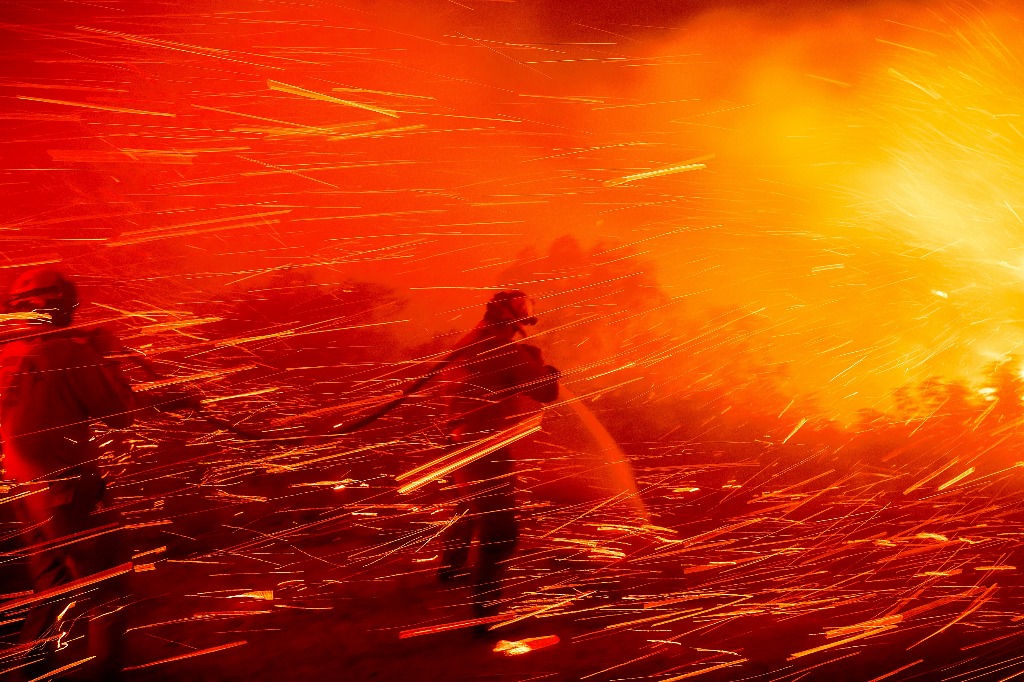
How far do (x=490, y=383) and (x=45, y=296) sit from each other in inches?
69.2

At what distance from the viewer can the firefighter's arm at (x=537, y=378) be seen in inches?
143

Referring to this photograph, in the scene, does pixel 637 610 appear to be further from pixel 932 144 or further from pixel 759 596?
pixel 932 144

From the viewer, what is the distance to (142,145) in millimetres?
8023

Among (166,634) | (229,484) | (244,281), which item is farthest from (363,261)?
(166,634)

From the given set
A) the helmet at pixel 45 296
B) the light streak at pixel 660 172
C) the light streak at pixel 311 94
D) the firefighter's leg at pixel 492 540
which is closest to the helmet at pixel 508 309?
the firefighter's leg at pixel 492 540

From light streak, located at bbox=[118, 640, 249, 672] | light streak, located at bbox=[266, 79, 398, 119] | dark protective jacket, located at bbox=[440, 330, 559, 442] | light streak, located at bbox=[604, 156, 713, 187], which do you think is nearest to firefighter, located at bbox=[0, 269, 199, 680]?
light streak, located at bbox=[118, 640, 249, 672]

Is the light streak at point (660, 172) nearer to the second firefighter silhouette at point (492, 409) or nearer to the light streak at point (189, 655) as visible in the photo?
the second firefighter silhouette at point (492, 409)

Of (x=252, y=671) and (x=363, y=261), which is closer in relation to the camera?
(x=252, y=671)

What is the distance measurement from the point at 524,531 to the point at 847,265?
5.59 metres

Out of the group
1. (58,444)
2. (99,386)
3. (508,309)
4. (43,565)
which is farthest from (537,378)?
(43,565)

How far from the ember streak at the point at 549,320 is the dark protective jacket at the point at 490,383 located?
0.37 feet

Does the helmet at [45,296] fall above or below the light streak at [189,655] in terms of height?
above

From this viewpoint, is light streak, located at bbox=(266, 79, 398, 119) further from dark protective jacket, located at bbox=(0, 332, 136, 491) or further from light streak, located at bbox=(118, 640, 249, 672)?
light streak, located at bbox=(118, 640, 249, 672)

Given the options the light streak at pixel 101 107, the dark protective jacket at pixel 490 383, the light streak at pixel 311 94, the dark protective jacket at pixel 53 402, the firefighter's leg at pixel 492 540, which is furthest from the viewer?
the light streak at pixel 311 94
